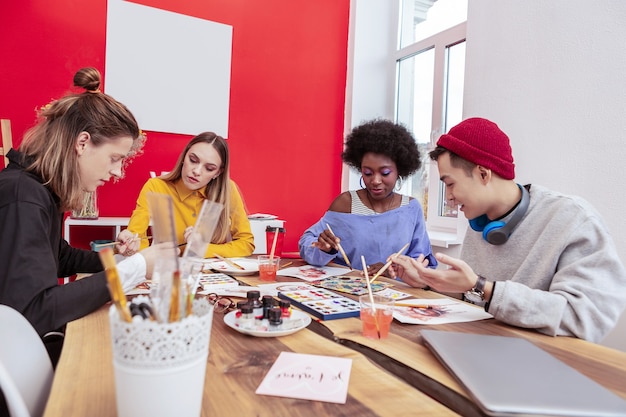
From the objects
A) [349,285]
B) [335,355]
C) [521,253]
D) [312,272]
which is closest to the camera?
[335,355]

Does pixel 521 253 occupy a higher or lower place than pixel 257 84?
lower

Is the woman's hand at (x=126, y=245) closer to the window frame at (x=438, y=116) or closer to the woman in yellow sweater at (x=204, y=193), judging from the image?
the woman in yellow sweater at (x=204, y=193)

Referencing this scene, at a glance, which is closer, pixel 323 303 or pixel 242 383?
pixel 242 383

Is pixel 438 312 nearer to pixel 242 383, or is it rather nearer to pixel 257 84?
pixel 242 383

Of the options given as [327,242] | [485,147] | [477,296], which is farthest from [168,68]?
[477,296]

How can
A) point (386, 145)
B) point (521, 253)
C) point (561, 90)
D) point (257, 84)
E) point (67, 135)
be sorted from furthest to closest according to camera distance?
point (257, 84) < point (386, 145) < point (561, 90) < point (521, 253) < point (67, 135)

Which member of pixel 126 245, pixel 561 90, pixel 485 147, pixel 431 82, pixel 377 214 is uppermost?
pixel 431 82

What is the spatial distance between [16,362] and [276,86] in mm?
3075

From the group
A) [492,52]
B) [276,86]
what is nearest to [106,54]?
[276,86]

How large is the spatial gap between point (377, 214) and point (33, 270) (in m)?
1.57

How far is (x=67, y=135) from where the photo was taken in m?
1.24

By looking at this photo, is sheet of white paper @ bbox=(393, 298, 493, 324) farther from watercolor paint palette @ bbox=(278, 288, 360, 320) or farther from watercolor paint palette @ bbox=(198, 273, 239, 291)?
watercolor paint palette @ bbox=(198, 273, 239, 291)

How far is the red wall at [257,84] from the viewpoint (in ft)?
8.82

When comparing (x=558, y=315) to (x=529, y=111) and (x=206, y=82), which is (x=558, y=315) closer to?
(x=529, y=111)
